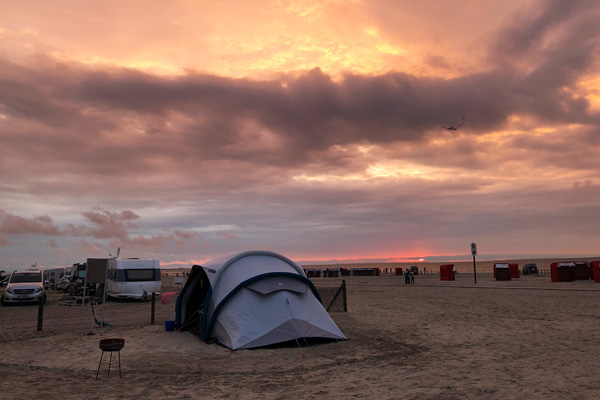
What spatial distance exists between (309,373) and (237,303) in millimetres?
4005

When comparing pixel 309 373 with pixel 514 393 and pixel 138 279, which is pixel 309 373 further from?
pixel 138 279

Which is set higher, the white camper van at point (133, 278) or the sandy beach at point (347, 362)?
the white camper van at point (133, 278)

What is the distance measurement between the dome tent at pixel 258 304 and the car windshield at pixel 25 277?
1929 centimetres

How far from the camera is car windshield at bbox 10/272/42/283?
28.9 metres

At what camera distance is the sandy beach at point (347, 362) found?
872 centimetres

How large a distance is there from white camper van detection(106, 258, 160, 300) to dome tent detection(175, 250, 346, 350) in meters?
15.7

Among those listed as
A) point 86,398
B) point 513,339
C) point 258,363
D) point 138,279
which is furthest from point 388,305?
point 86,398

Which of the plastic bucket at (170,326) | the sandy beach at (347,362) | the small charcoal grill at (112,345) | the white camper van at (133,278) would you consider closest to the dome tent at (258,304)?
the sandy beach at (347,362)

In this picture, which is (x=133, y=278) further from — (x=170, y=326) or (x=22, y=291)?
(x=170, y=326)

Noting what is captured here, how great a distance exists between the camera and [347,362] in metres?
11.3

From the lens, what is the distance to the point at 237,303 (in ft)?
44.7

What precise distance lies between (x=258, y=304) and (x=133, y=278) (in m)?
18.8

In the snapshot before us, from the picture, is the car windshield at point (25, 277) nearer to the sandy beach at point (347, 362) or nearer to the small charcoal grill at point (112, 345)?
the sandy beach at point (347, 362)

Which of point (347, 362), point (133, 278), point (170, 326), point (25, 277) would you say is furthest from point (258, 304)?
point (25, 277)
